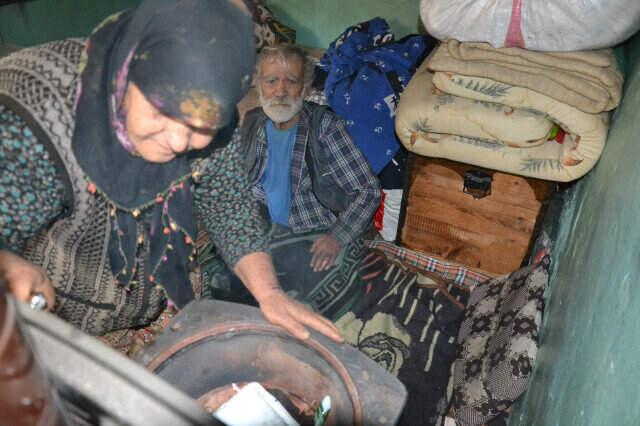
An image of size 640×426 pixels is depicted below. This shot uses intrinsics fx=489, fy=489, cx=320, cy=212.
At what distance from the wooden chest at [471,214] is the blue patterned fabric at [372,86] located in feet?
1.03

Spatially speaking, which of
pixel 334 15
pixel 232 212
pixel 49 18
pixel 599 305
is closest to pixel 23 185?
pixel 232 212

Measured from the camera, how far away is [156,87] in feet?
2.71

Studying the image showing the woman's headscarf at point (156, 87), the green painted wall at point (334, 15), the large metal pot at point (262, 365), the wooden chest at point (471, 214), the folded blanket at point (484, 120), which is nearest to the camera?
the woman's headscarf at point (156, 87)

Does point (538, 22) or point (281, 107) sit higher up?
point (538, 22)

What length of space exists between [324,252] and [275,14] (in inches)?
75.5

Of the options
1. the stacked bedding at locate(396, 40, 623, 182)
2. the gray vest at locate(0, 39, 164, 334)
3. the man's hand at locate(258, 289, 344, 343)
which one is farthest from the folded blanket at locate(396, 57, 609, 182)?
the gray vest at locate(0, 39, 164, 334)

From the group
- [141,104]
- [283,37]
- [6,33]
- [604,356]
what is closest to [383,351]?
[604,356]

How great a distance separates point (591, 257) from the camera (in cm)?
117

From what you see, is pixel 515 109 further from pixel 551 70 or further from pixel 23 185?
pixel 23 185

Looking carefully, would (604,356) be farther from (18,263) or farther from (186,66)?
(18,263)

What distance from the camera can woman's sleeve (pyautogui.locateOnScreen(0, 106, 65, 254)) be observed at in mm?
852

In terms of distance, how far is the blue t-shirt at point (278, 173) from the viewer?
206 cm

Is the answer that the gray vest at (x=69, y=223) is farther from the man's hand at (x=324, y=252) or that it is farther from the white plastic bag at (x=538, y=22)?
the white plastic bag at (x=538, y=22)

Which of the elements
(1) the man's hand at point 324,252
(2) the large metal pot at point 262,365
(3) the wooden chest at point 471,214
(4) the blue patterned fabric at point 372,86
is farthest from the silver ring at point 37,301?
(4) the blue patterned fabric at point 372,86
